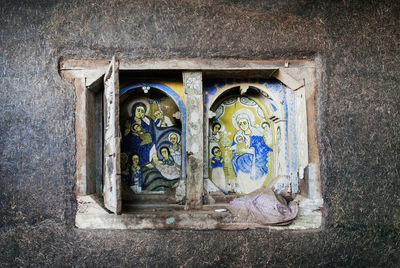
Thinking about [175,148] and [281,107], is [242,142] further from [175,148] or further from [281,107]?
[175,148]

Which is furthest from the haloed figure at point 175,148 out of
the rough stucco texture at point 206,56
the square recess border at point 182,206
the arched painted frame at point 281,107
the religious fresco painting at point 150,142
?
the rough stucco texture at point 206,56

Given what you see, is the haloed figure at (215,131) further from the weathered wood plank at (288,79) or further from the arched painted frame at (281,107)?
the weathered wood plank at (288,79)

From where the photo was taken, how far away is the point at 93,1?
314 centimetres

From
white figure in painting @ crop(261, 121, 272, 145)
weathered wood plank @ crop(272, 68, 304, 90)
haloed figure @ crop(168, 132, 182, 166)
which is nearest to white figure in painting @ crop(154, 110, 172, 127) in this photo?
haloed figure @ crop(168, 132, 182, 166)

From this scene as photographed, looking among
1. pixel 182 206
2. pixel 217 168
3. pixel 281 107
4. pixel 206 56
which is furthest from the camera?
pixel 217 168

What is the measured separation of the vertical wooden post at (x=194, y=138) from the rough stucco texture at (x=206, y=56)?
1.10 ft

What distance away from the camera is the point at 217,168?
3.90 metres

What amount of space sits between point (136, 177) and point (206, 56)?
180cm

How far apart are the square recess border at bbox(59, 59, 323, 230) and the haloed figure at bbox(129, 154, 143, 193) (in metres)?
0.56

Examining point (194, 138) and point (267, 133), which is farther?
point (267, 133)

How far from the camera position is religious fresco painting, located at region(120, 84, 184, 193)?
392cm

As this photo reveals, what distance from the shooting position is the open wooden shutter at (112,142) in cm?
268

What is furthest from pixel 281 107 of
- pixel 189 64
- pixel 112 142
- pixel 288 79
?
pixel 112 142

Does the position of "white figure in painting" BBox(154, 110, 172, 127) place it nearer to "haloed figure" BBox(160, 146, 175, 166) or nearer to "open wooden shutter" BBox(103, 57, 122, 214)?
"haloed figure" BBox(160, 146, 175, 166)
